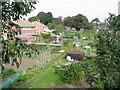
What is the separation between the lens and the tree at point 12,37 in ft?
6.77

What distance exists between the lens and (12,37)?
2477 millimetres

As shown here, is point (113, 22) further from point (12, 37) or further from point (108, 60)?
point (12, 37)

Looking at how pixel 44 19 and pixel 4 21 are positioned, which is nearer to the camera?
pixel 4 21

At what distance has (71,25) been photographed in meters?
51.3

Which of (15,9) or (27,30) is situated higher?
(27,30)

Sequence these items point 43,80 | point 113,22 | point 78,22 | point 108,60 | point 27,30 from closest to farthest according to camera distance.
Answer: point 108,60, point 113,22, point 43,80, point 27,30, point 78,22

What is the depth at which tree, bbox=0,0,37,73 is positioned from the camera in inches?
81.2

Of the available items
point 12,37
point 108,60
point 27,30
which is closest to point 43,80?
point 108,60

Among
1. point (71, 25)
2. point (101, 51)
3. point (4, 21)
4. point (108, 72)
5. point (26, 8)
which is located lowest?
point (108, 72)

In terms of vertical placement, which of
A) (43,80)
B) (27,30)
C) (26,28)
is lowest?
(43,80)

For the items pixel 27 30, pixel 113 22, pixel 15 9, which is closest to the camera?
pixel 15 9

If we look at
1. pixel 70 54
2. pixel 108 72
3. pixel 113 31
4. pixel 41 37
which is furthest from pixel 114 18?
pixel 41 37

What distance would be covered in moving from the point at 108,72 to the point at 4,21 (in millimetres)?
4902

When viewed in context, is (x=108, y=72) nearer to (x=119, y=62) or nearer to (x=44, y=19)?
(x=119, y=62)
